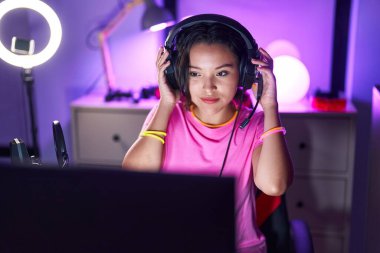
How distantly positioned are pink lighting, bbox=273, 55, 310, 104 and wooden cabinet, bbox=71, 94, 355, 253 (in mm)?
78

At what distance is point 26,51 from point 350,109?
1404mm

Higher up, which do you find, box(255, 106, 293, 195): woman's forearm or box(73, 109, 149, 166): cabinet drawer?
box(255, 106, 293, 195): woman's forearm

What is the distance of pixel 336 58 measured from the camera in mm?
2268

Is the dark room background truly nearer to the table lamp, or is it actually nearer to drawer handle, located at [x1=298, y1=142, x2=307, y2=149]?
the table lamp

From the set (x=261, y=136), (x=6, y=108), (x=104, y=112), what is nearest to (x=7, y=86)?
(x=6, y=108)

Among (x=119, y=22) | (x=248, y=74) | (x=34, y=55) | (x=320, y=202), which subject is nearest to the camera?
(x=34, y=55)

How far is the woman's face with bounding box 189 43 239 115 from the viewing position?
1259 millimetres

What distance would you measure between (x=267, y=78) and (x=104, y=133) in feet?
3.80

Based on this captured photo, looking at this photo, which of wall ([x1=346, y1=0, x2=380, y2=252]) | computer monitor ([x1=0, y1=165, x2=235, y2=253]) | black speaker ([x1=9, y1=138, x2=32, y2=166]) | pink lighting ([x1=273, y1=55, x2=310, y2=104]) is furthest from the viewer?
pink lighting ([x1=273, y1=55, x2=310, y2=104])

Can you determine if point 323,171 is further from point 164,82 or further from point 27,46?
point 27,46

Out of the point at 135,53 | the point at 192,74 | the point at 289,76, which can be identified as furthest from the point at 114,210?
the point at 135,53

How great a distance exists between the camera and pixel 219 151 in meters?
1.32

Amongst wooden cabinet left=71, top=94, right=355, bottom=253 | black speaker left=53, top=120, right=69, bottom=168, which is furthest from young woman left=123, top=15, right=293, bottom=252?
wooden cabinet left=71, top=94, right=355, bottom=253

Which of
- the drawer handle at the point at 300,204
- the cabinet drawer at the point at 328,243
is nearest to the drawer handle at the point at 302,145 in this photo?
the drawer handle at the point at 300,204
